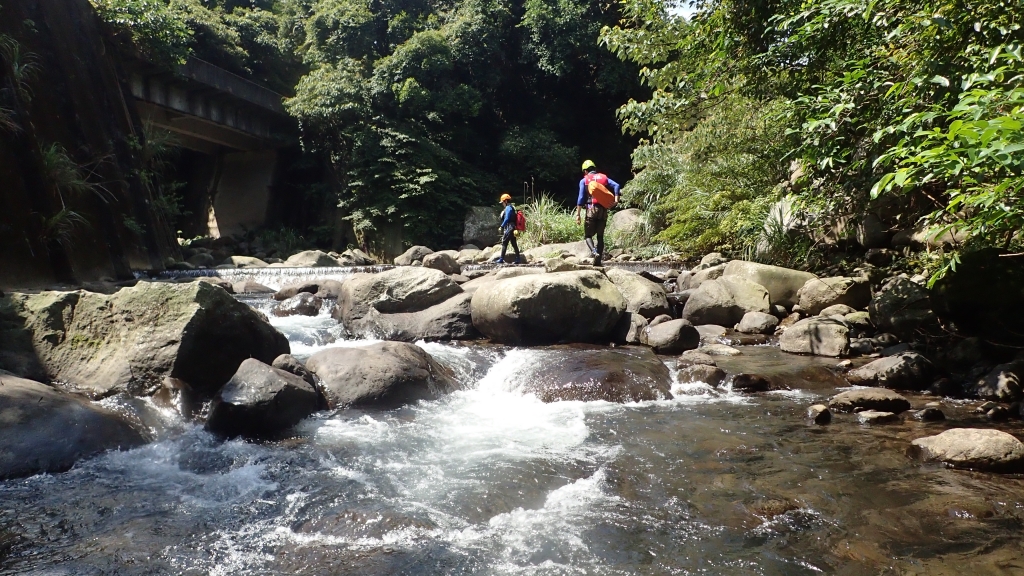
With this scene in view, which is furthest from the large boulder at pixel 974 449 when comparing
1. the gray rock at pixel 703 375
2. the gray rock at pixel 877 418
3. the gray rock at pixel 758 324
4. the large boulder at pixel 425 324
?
the large boulder at pixel 425 324

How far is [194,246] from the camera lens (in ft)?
73.5

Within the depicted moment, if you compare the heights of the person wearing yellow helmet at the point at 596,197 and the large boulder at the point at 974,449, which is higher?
the person wearing yellow helmet at the point at 596,197

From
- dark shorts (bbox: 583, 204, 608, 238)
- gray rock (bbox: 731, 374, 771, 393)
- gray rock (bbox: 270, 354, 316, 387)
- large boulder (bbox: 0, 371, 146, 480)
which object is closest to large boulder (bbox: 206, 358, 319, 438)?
gray rock (bbox: 270, 354, 316, 387)

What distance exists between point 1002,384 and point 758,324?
3534 mm

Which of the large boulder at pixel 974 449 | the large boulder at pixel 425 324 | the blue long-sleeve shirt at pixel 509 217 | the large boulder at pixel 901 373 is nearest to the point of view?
the large boulder at pixel 974 449

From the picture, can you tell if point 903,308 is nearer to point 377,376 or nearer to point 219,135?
point 377,376

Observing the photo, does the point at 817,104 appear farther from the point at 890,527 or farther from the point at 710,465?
the point at 890,527

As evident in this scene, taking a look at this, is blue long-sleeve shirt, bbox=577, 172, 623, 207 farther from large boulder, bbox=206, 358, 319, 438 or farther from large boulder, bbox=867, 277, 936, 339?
large boulder, bbox=206, 358, 319, 438

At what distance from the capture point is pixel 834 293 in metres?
9.45

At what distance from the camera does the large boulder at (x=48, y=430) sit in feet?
15.4

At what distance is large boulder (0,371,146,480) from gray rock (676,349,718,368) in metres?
5.29

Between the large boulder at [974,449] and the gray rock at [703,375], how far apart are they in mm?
2297

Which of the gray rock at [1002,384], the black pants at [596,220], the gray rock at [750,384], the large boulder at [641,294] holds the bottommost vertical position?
the gray rock at [750,384]

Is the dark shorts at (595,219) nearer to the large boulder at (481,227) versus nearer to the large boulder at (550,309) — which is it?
the large boulder at (550,309)
